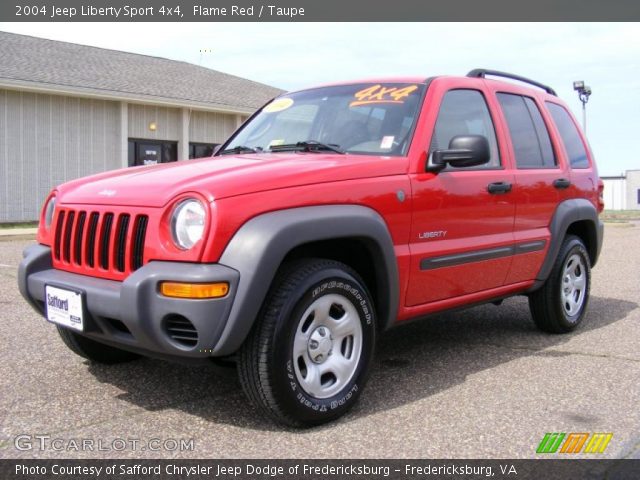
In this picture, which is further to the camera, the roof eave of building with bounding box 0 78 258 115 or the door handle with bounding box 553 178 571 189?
the roof eave of building with bounding box 0 78 258 115

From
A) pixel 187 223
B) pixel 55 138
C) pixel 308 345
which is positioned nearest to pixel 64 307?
pixel 187 223

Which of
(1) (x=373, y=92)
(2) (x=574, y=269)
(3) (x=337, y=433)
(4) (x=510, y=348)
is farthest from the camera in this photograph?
(2) (x=574, y=269)

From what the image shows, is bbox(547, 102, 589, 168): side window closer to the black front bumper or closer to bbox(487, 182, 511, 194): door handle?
bbox(487, 182, 511, 194): door handle

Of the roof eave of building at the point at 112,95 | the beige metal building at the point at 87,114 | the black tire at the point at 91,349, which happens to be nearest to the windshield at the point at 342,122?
the black tire at the point at 91,349

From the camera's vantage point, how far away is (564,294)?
5.35 m

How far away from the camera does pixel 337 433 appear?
321 cm

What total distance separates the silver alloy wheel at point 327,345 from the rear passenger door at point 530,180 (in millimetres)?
1650

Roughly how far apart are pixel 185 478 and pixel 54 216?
1712mm

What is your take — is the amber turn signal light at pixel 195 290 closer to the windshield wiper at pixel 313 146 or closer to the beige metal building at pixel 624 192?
the windshield wiper at pixel 313 146

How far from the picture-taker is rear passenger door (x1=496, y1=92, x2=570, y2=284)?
184 inches

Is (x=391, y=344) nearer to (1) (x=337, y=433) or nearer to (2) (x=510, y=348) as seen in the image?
(2) (x=510, y=348)

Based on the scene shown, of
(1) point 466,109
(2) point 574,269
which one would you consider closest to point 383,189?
(1) point 466,109

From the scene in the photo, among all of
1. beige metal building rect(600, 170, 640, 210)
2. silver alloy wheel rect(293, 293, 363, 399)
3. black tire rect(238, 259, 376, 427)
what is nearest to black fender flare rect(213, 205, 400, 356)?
black tire rect(238, 259, 376, 427)

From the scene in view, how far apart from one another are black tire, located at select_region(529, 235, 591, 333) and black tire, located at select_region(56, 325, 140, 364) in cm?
307
